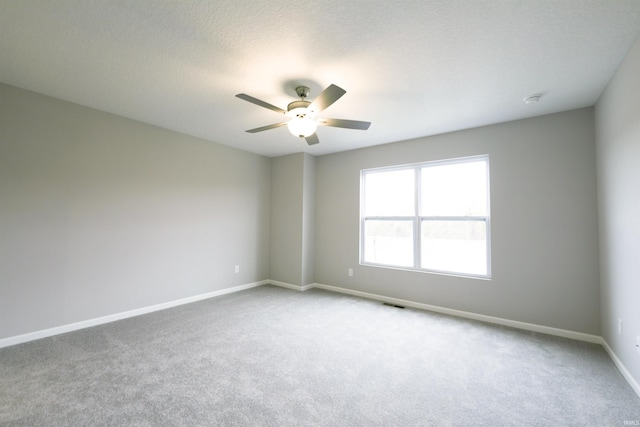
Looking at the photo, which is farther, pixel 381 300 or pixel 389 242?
pixel 389 242

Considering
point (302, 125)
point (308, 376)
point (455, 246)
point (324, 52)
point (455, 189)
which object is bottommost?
point (308, 376)

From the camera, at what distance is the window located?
3670 millimetres

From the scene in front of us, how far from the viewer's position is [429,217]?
4047 mm

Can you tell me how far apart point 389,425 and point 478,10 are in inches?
101

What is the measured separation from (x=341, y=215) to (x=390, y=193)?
3.07 ft

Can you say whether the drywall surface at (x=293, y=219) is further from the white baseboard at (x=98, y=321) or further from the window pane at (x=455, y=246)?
the window pane at (x=455, y=246)

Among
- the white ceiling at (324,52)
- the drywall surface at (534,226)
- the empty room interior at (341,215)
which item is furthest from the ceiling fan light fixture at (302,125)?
the drywall surface at (534,226)

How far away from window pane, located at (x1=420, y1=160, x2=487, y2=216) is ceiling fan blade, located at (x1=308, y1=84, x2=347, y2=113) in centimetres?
246

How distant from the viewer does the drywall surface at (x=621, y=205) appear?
2000 mm

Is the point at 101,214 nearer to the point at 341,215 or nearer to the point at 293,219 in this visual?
the point at 293,219

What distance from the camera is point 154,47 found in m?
2.06

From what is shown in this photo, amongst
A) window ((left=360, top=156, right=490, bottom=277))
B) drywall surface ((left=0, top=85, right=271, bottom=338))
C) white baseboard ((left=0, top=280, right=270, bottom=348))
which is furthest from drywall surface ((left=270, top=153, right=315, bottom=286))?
white baseboard ((left=0, top=280, right=270, bottom=348))

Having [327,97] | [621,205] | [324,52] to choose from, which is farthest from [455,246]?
[324,52]

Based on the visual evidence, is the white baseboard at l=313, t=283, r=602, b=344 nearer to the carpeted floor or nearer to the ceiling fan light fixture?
the carpeted floor
